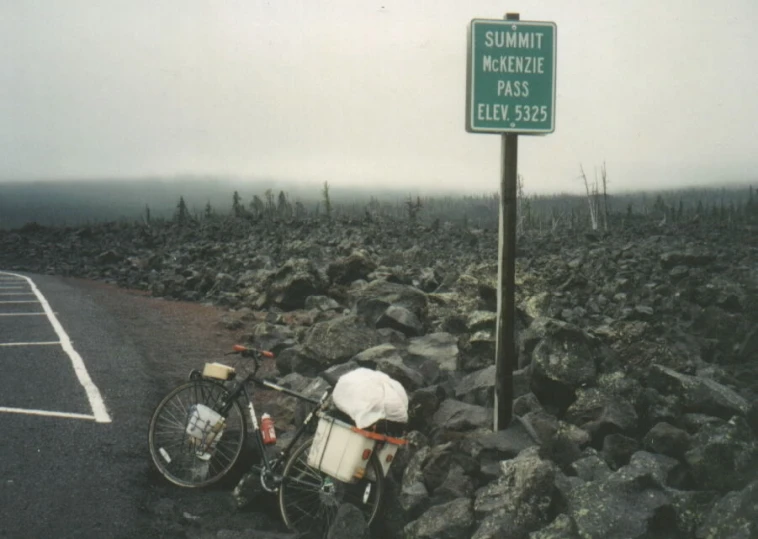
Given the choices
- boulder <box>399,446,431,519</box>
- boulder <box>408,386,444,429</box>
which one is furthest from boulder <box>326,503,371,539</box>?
boulder <box>408,386,444,429</box>

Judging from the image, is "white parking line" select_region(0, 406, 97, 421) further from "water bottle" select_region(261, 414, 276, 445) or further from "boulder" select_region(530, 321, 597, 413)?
"boulder" select_region(530, 321, 597, 413)

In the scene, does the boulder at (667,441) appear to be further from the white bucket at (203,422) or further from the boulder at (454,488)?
the white bucket at (203,422)

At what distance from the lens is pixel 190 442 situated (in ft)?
20.2

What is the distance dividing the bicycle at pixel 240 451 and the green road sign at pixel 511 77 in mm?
2540

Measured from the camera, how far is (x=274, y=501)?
5.83 m

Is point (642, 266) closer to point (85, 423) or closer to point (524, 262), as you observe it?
point (524, 262)

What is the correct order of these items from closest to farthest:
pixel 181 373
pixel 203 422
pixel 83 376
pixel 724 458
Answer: pixel 724 458 → pixel 203 422 → pixel 83 376 → pixel 181 373

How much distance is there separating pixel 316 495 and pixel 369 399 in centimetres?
104

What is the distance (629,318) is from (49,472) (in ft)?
30.3

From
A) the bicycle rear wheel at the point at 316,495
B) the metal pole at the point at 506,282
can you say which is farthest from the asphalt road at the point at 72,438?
the metal pole at the point at 506,282

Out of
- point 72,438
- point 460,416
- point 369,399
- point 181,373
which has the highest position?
point 369,399

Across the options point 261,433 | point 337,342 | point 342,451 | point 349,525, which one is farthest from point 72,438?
point 337,342

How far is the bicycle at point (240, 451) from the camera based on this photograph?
5332 mm

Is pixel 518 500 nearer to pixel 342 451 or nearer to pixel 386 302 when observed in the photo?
pixel 342 451
